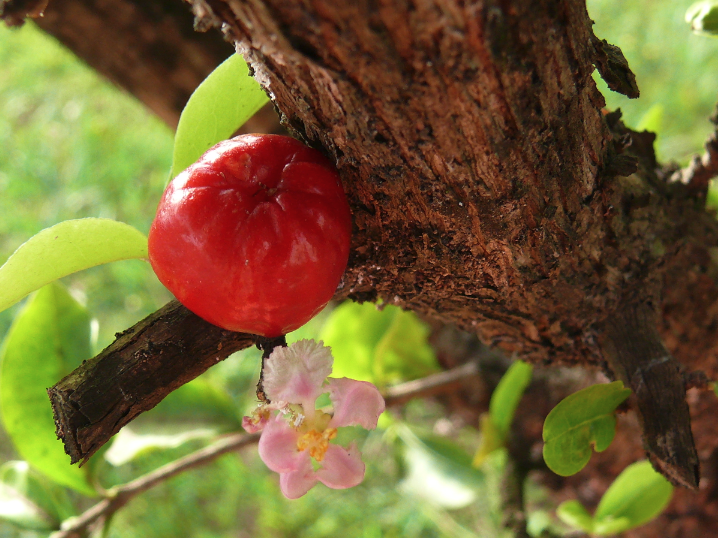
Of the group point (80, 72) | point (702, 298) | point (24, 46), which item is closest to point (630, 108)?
point (702, 298)

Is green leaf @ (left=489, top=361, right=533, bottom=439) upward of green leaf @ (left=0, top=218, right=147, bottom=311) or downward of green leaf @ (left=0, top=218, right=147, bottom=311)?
downward

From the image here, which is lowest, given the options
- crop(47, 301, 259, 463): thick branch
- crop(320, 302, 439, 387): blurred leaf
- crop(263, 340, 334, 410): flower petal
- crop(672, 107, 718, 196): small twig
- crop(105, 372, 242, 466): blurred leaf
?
→ crop(320, 302, 439, 387): blurred leaf

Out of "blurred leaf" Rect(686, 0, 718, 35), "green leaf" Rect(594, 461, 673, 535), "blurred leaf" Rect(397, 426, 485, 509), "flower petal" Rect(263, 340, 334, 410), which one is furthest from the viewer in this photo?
"blurred leaf" Rect(397, 426, 485, 509)

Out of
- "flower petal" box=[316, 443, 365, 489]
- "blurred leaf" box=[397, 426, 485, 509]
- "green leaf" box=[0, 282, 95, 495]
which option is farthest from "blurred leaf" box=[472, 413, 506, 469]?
"green leaf" box=[0, 282, 95, 495]

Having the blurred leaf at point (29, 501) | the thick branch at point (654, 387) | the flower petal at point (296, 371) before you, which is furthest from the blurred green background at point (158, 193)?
the flower petal at point (296, 371)

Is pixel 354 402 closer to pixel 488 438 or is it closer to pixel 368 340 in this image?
pixel 488 438

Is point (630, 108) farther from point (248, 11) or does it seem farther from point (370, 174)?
point (248, 11)

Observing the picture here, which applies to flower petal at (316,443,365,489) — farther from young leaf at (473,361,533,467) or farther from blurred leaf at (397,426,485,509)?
blurred leaf at (397,426,485,509)
